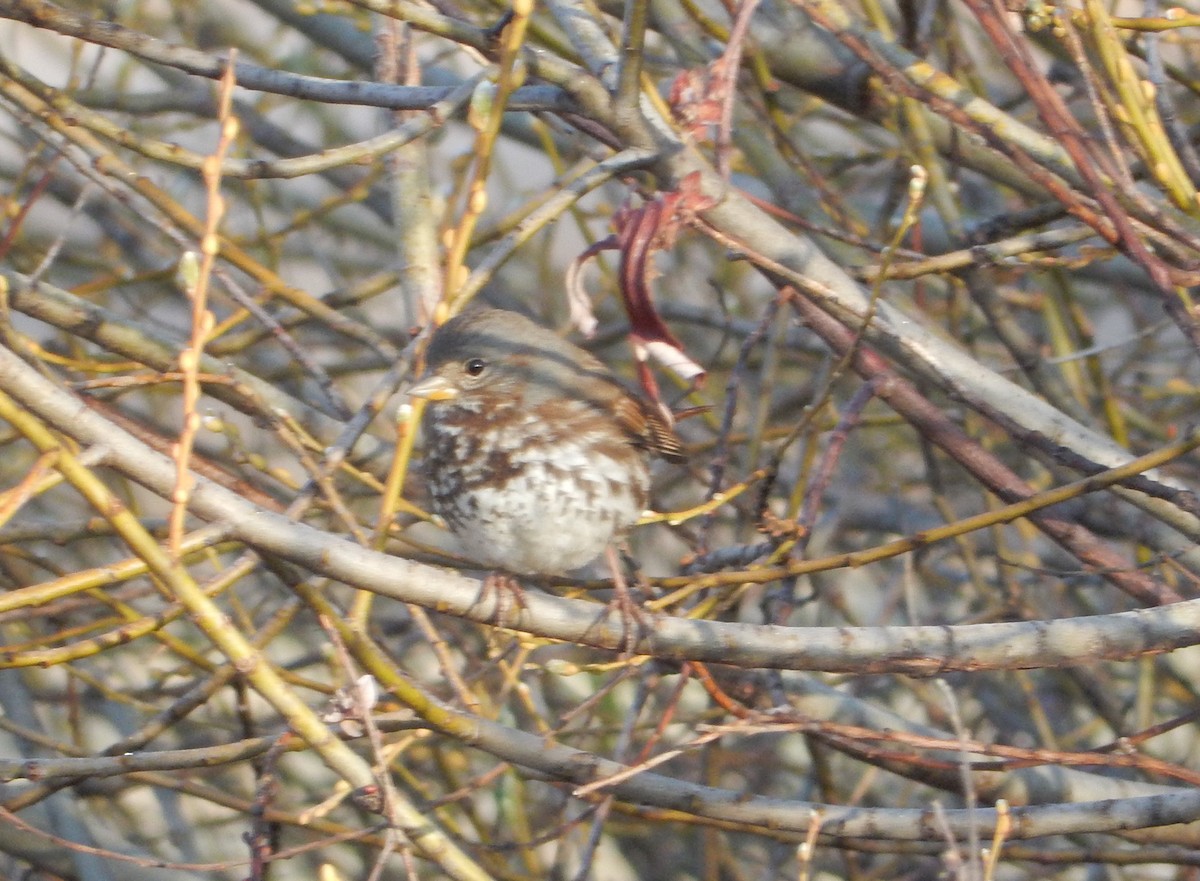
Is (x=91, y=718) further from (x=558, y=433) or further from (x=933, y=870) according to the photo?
(x=933, y=870)

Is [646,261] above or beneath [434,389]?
above

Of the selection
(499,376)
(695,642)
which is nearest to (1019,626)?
(695,642)

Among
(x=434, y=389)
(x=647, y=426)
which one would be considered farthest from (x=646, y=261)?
(x=647, y=426)

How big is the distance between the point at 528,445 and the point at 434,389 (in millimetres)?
280

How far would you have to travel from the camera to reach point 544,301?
6.30 m

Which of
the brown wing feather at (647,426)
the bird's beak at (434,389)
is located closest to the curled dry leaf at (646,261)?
the bird's beak at (434,389)

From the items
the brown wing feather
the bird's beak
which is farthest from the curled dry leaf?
the brown wing feather

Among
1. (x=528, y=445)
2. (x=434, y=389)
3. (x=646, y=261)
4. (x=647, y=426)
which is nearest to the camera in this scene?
(x=646, y=261)

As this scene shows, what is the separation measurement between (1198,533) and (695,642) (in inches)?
45.6

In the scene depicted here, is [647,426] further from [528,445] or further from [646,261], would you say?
→ [646,261]

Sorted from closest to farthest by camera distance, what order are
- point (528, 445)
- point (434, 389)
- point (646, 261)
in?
1. point (646, 261)
2. point (434, 389)
3. point (528, 445)

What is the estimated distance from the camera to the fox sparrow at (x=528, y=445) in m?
3.47

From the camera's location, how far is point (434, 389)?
3412 millimetres

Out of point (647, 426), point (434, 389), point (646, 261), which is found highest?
point (646, 261)
